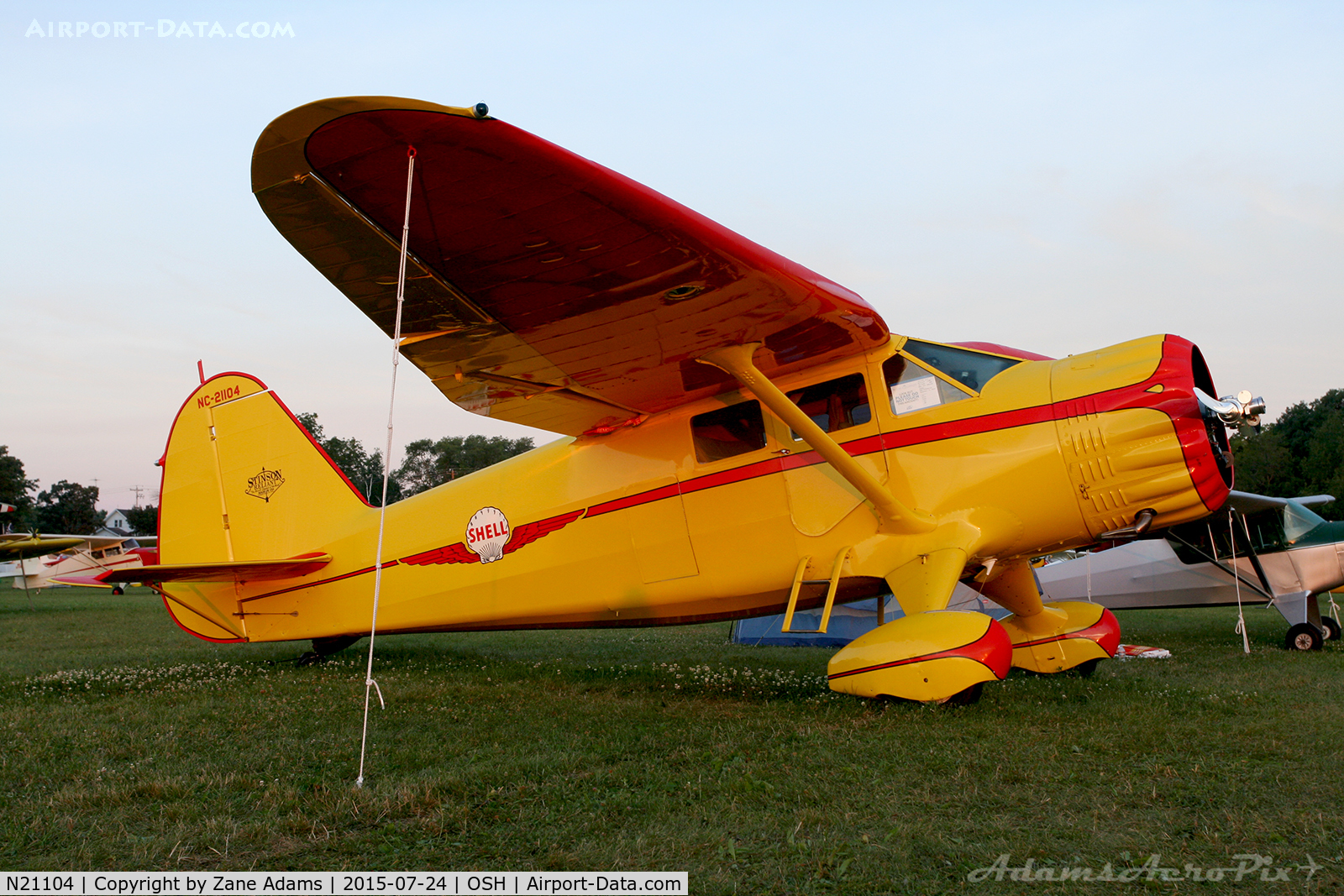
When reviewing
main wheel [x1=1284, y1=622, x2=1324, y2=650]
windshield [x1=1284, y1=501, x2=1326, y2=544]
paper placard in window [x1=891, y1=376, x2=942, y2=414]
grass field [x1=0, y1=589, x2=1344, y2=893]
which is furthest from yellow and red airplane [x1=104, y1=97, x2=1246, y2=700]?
windshield [x1=1284, y1=501, x2=1326, y2=544]

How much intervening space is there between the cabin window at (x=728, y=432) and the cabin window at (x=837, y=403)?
323 millimetres

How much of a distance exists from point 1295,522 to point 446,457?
266 feet

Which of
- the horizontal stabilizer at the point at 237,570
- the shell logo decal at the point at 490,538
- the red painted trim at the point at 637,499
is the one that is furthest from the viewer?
the shell logo decal at the point at 490,538

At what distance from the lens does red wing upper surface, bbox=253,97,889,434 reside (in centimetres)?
353

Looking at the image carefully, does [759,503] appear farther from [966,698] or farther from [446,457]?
[446,457]

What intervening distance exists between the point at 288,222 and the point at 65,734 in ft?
11.4

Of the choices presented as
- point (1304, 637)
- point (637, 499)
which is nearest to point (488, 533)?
point (637, 499)

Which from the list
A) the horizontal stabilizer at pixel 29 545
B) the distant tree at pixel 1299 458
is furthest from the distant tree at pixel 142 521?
the distant tree at pixel 1299 458

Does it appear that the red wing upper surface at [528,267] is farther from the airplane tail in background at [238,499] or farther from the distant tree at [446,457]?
the distant tree at [446,457]

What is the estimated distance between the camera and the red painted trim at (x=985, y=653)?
477 cm

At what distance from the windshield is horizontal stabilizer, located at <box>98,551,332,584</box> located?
40.4 feet

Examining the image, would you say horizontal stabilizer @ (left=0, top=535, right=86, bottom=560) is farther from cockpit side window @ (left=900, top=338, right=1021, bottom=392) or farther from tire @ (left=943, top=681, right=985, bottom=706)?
tire @ (left=943, top=681, right=985, bottom=706)

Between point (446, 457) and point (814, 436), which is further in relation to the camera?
point (446, 457)

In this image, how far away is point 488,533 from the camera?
23.9ft
